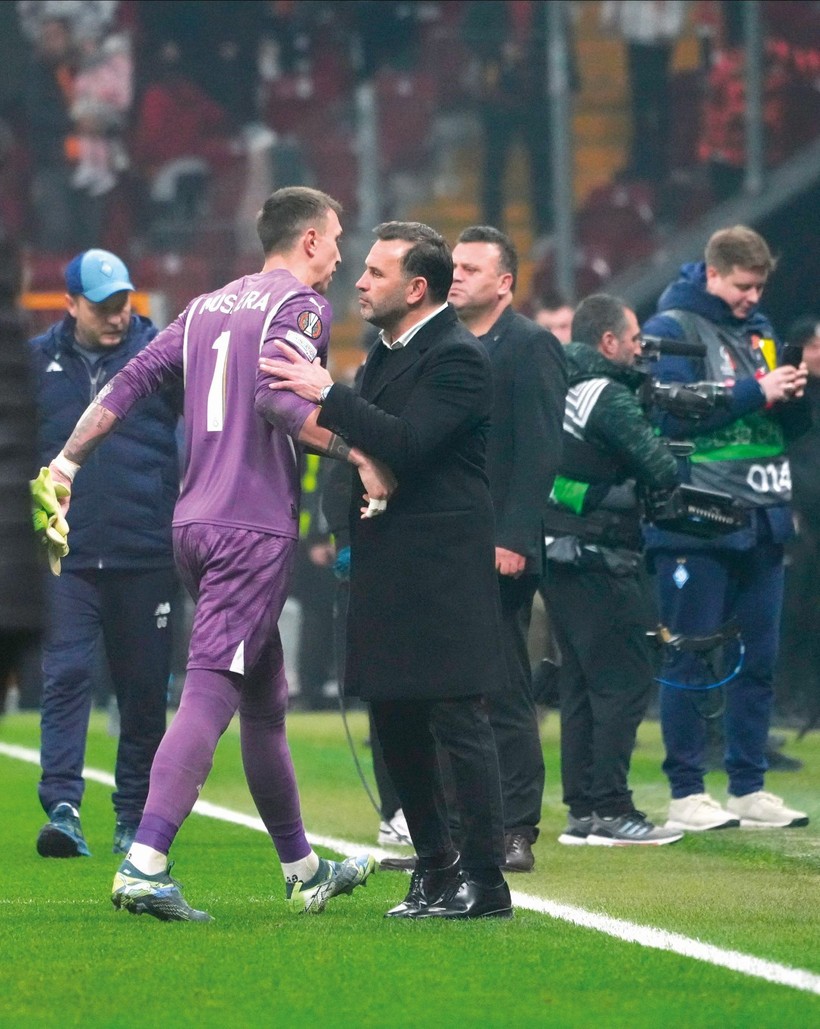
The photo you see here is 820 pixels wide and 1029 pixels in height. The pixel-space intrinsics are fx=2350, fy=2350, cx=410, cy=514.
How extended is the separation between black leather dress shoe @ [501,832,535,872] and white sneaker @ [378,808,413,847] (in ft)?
2.39

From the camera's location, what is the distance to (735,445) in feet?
28.3

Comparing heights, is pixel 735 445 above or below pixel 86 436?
below

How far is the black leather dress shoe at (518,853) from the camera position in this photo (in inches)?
279

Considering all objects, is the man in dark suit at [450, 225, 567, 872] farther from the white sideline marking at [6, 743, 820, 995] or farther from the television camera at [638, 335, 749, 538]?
the television camera at [638, 335, 749, 538]

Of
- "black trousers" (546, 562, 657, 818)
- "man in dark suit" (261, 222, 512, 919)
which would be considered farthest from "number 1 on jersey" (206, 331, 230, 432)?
"black trousers" (546, 562, 657, 818)

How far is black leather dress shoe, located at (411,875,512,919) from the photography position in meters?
5.87

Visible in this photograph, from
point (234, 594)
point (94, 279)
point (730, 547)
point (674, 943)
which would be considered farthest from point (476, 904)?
point (730, 547)

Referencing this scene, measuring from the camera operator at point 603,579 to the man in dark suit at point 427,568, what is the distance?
2112mm

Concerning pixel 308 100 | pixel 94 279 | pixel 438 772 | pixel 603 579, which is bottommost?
pixel 438 772

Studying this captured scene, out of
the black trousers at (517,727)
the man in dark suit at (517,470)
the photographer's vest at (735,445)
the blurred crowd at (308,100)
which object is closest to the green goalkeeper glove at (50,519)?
the man in dark suit at (517,470)

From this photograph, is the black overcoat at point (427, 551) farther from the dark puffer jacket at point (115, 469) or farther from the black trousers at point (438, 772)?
the dark puffer jacket at point (115, 469)

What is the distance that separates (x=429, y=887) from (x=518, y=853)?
1.16 metres

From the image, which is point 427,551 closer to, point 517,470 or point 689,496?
point 517,470

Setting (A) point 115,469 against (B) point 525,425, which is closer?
(B) point 525,425
